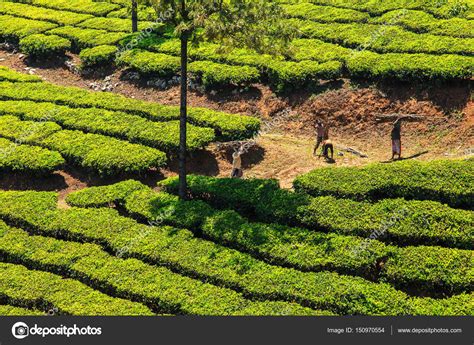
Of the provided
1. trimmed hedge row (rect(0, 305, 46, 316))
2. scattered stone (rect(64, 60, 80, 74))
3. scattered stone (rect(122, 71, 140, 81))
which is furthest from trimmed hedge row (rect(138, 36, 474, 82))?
trimmed hedge row (rect(0, 305, 46, 316))

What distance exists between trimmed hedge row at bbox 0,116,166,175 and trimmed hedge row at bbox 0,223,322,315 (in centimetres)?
437

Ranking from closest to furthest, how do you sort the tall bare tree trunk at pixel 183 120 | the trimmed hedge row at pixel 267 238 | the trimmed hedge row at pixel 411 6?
Result: the trimmed hedge row at pixel 267 238
the tall bare tree trunk at pixel 183 120
the trimmed hedge row at pixel 411 6

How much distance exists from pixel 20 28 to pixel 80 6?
470cm

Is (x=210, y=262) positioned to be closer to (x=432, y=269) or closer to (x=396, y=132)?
(x=432, y=269)

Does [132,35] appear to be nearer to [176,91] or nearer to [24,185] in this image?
[176,91]

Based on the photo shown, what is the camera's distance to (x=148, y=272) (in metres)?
16.3

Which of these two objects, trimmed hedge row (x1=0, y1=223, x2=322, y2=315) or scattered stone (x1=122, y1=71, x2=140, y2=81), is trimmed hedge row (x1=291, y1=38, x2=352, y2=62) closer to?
scattered stone (x1=122, y1=71, x2=140, y2=81)

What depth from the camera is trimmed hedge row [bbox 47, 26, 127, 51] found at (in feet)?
112

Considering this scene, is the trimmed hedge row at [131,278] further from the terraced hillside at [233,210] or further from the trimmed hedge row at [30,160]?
the trimmed hedge row at [30,160]

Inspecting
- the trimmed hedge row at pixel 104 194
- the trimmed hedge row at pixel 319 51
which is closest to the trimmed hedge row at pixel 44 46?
the trimmed hedge row at pixel 319 51

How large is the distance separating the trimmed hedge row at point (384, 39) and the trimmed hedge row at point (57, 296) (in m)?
17.6

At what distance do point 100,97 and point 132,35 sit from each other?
7.58m

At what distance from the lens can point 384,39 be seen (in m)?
27.8

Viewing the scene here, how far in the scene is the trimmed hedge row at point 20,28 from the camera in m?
36.6
